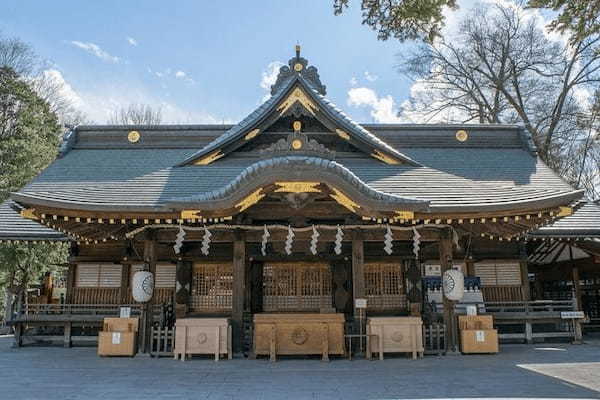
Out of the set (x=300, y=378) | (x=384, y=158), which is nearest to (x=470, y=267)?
(x=384, y=158)

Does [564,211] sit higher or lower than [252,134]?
lower

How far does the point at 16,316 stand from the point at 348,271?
30.2 ft

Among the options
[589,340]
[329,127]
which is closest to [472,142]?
[329,127]

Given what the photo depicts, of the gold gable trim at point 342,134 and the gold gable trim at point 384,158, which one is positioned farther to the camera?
the gold gable trim at point 384,158

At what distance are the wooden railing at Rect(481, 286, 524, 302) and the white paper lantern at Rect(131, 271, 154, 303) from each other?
9597 mm

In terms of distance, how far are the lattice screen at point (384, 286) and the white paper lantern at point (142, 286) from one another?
19.7ft

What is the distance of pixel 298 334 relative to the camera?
9.26 m

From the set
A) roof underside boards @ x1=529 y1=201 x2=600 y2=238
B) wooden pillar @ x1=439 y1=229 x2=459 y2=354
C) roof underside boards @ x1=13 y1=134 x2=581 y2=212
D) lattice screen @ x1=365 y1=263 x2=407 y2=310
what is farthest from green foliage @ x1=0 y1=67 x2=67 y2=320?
roof underside boards @ x1=529 y1=201 x2=600 y2=238

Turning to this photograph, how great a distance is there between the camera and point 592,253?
13.4 metres

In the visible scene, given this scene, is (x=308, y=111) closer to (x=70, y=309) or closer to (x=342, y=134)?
(x=342, y=134)

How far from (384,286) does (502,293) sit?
3747mm

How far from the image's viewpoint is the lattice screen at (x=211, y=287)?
1257cm

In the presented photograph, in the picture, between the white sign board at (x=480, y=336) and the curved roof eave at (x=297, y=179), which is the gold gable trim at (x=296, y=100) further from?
the white sign board at (x=480, y=336)

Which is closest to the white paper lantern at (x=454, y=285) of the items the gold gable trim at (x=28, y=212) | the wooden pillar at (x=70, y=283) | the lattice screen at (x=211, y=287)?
the lattice screen at (x=211, y=287)
